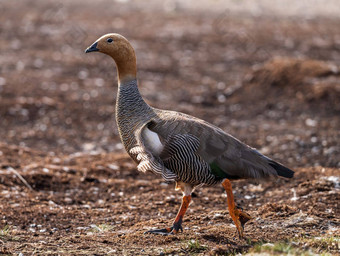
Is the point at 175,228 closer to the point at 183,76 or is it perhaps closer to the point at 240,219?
the point at 240,219

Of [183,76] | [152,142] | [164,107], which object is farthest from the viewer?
[183,76]

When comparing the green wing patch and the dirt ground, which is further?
the dirt ground

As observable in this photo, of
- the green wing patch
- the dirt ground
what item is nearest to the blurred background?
the dirt ground

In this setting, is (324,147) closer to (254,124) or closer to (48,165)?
(254,124)

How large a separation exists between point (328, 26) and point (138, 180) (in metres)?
13.9

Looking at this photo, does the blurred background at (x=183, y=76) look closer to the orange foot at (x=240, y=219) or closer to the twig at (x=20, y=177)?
the twig at (x=20, y=177)

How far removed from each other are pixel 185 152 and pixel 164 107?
6.43 meters

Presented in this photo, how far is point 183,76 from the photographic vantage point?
14.2 meters

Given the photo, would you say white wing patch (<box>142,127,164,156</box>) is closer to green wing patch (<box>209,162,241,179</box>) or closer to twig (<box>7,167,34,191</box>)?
green wing patch (<box>209,162,241,179</box>)

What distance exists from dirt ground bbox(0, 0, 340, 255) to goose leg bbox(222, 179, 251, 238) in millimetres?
124

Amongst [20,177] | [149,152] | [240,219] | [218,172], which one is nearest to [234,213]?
[240,219]

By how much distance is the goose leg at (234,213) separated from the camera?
17.8 feet

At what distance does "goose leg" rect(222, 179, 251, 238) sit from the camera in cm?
544

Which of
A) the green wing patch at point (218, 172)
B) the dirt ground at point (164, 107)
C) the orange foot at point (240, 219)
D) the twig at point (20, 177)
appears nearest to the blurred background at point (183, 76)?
the dirt ground at point (164, 107)
